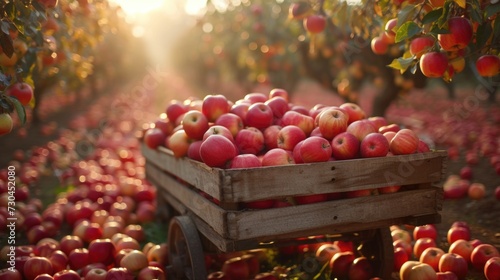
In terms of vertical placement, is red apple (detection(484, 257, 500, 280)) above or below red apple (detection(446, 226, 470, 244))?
below

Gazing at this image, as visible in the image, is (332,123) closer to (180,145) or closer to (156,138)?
(180,145)

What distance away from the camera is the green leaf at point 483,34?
8.10ft

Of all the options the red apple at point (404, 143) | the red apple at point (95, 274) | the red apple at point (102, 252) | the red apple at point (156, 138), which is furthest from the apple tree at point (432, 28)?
the red apple at point (102, 252)

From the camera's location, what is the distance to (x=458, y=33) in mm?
2408

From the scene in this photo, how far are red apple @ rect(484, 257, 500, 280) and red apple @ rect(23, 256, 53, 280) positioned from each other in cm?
296

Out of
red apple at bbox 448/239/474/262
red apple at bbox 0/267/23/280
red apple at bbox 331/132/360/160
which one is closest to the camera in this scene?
red apple at bbox 331/132/360/160

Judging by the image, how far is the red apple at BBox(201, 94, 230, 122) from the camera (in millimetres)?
3279

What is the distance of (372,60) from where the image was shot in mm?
6977

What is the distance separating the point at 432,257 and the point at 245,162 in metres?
1.60

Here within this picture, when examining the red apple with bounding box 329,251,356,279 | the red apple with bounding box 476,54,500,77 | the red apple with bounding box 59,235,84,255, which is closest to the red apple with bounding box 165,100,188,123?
the red apple with bounding box 59,235,84,255

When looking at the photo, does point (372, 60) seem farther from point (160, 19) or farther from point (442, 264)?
point (160, 19)

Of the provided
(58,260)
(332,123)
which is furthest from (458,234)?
(58,260)

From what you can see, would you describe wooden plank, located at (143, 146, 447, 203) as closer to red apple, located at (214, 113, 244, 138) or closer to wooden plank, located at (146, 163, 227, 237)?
wooden plank, located at (146, 163, 227, 237)

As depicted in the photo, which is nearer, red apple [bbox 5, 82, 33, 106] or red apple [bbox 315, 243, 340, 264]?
red apple [bbox 5, 82, 33, 106]
